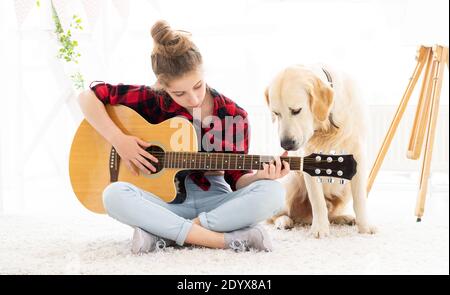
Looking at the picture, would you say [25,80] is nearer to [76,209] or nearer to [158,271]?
[76,209]

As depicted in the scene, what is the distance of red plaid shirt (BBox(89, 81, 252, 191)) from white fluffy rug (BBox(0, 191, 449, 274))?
281 mm

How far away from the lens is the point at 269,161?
4.66 feet

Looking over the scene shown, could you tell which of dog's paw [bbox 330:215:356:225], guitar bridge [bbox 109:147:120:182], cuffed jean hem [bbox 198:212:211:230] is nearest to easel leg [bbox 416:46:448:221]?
dog's paw [bbox 330:215:356:225]

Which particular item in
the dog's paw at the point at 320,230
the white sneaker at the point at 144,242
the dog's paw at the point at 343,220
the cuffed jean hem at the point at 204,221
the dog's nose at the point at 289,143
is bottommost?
the dog's paw at the point at 343,220

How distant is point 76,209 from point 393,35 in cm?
170

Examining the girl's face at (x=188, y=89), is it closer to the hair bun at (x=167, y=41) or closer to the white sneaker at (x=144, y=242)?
the hair bun at (x=167, y=41)

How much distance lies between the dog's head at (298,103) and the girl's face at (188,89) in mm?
227

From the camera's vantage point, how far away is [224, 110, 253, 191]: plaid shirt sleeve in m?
1.58

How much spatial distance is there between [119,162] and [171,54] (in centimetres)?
34

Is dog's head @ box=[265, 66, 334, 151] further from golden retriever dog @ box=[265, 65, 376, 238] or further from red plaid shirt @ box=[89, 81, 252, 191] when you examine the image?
red plaid shirt @ box=[89, 81, 252, 191]

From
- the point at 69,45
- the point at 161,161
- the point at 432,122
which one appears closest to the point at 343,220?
the point at 432,122

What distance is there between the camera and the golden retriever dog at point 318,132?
61.4 inches

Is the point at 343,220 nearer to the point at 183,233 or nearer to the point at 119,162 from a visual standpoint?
the point at 183,233

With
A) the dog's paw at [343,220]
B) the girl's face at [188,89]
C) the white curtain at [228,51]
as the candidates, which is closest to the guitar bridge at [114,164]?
the girl's face at [188,89]
